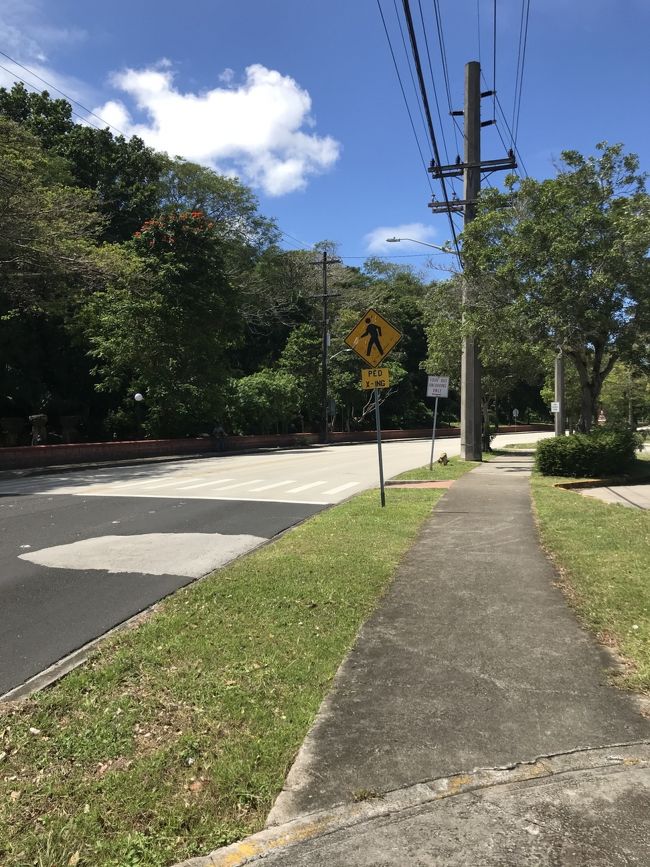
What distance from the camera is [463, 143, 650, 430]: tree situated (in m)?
16.5

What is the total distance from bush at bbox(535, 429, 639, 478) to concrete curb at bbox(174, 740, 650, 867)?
46.0 ft

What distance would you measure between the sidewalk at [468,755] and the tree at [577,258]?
13449 millimetres

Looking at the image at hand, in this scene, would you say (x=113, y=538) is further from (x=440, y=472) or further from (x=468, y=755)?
(x=440, y=472)

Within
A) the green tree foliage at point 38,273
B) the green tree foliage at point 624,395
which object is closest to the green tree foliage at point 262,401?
the green tree foliage at point 38,273

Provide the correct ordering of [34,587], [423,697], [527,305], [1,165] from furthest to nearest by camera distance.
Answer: [1,165] → [527,305] → [34,587] → [423,697]

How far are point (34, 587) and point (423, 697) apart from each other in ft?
14.5

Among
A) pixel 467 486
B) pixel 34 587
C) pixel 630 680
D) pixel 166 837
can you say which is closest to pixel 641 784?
pixel 630 680

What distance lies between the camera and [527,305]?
17.1m

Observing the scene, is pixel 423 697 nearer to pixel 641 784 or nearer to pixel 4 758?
pixel 641 784

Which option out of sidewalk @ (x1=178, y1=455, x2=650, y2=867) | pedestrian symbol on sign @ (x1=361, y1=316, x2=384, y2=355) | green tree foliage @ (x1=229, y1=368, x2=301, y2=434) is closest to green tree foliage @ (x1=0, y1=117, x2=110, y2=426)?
green tree foliage @ (x1=229, y1=368, x2=301, y2=434)

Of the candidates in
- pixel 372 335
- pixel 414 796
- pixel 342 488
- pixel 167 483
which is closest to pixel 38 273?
pixel 167 483

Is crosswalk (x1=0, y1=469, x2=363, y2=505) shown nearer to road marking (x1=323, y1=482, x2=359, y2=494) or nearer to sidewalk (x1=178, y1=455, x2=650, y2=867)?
road marking (x1=323, y1=482, x2=359, y2=494)

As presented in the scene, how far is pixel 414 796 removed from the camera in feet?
9.11

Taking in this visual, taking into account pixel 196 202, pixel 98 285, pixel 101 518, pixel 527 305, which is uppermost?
pixel 196 202
